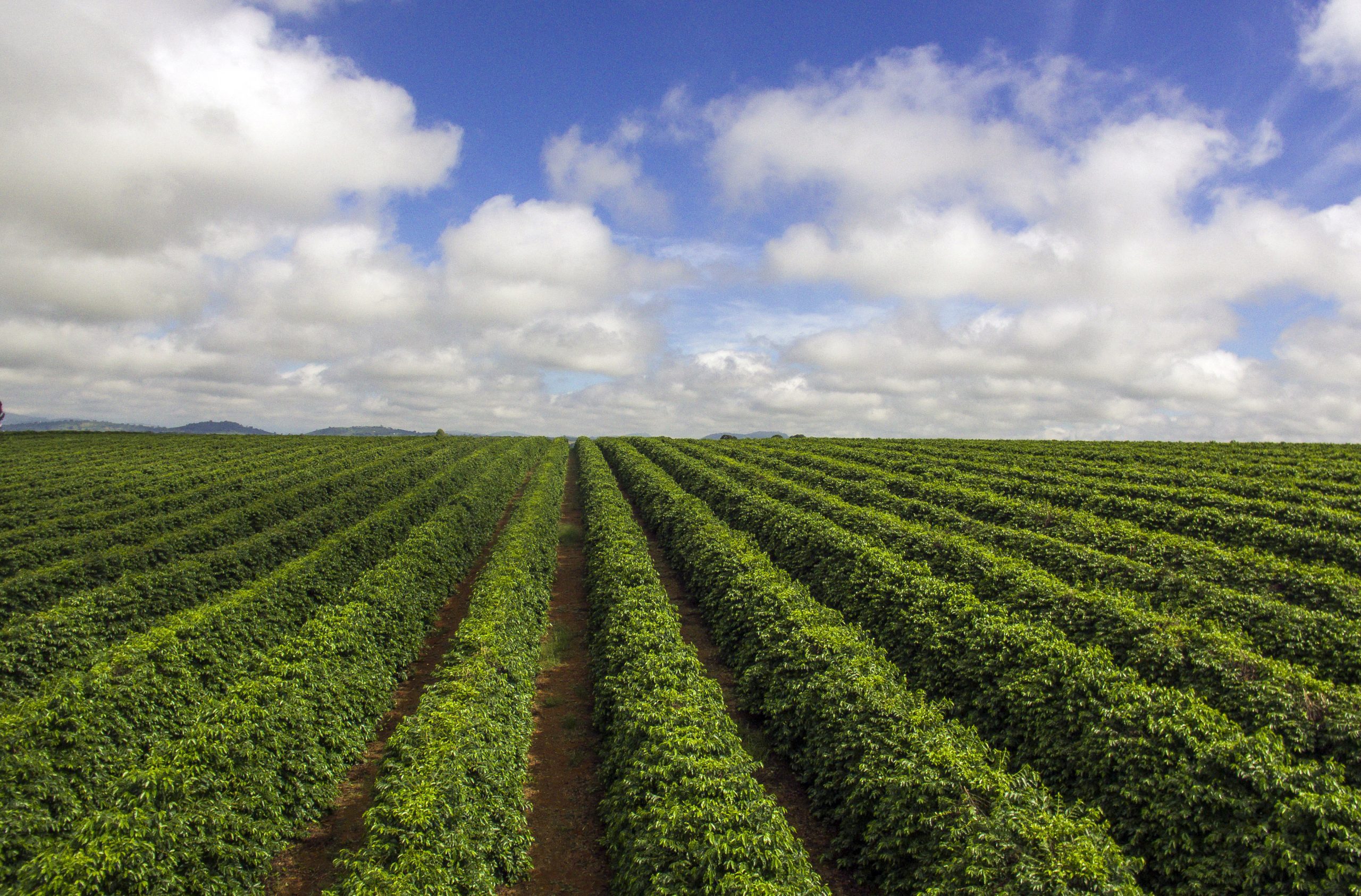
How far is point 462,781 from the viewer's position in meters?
8.66

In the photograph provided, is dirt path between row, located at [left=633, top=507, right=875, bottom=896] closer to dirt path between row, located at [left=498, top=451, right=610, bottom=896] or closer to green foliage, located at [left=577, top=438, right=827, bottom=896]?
green foliage, located at [left=577, top=438, right=827, bottom=896]

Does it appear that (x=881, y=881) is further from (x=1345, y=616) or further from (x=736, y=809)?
(x=1345, y=616)

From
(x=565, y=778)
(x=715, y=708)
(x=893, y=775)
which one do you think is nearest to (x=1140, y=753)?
(x=893, y=775)

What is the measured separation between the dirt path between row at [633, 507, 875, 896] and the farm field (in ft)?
0.26

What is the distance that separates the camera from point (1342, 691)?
8.77 meters

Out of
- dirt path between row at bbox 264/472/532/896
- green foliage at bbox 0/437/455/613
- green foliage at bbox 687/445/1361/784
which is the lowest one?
dirt path between row at bbox 264/472/532/896

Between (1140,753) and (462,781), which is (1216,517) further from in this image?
(462,781)

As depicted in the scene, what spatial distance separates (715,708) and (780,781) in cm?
246

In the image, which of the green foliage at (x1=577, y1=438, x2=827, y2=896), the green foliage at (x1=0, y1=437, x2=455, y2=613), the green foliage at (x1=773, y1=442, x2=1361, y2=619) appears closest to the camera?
the green foliage at (x1=577, y1=438, x2=827, y2=896)

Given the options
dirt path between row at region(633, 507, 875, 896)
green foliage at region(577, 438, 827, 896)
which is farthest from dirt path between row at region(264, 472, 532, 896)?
dirt path between row at region(633, 507, 875, 896)

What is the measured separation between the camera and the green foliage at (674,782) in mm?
7129

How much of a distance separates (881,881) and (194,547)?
25.9 metres

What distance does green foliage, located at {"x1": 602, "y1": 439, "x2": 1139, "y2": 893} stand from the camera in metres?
6.79

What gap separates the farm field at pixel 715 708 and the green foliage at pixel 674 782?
57 millimetres
